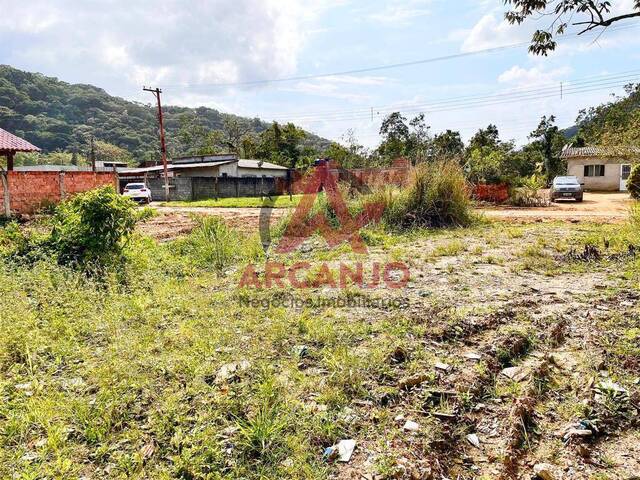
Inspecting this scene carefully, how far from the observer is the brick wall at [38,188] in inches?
465

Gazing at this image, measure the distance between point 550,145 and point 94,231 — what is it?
122ft

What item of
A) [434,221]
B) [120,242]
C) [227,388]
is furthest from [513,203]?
[227,388]

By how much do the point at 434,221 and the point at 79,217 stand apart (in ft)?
24.1

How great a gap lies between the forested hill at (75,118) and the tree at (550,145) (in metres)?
30.2

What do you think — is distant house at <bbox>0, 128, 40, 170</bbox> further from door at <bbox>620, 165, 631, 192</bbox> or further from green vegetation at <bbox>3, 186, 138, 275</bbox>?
door at <bbox>620, 165, 631, 192</bbox>

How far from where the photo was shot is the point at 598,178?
84.3 ft

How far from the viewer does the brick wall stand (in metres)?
11.8

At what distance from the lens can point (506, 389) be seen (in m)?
2.68

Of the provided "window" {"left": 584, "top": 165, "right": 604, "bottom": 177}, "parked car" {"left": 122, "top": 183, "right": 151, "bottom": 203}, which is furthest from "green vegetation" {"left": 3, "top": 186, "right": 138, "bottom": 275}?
"window" {"left": 584, "top": 165, "right": 604, "bottom": 177}

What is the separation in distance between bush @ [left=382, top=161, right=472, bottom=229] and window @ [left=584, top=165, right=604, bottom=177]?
21678mm

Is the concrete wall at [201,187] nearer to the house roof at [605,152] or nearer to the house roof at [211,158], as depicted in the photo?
the house roof at [211,158]

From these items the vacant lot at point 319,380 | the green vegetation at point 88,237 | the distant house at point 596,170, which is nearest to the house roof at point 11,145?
the green vegetation at point 88,237

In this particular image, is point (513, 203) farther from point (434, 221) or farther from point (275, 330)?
point (275, 330)

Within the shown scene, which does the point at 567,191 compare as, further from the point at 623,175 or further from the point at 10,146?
the point at 10,146
